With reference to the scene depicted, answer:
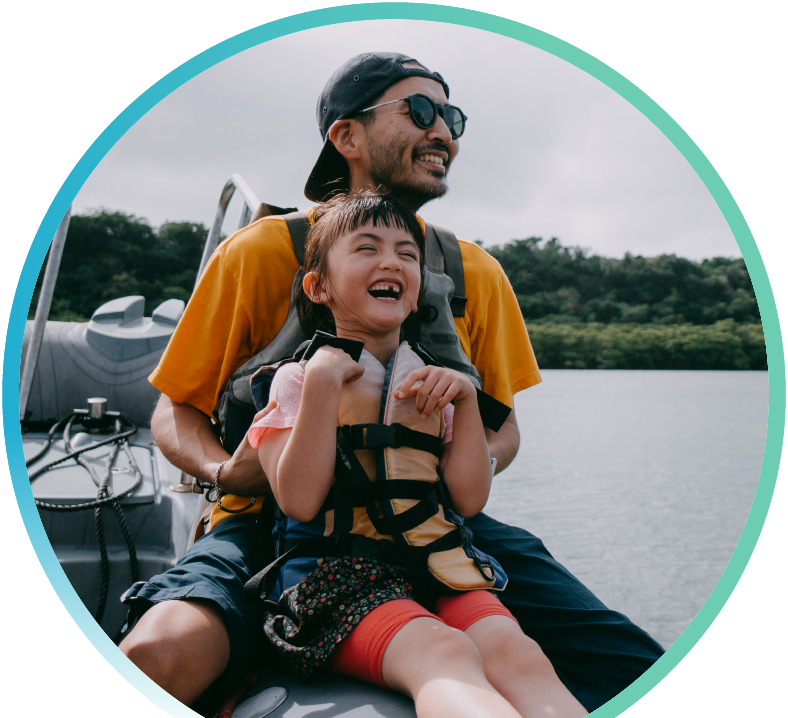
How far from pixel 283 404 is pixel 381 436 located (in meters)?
0.18

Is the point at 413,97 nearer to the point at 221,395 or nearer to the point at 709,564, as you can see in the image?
the point at 221,395

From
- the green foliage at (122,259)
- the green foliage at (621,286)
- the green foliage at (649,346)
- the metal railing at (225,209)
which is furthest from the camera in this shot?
the green foliage at (122,259)

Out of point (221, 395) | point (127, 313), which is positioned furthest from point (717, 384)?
point (221, 395)

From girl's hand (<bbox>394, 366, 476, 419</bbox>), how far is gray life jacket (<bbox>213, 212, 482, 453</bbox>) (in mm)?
213

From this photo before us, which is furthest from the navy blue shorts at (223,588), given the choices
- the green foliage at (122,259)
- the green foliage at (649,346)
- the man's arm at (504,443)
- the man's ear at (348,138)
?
the green foliage at (122,259)

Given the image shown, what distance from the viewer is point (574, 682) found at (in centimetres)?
114

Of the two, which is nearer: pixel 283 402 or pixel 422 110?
pixel 283 402

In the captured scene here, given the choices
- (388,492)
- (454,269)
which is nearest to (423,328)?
(454,269)

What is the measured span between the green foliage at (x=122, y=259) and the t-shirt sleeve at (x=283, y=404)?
42.7 ft

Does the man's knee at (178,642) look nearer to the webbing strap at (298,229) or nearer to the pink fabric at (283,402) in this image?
the pink fabric at (283,402)

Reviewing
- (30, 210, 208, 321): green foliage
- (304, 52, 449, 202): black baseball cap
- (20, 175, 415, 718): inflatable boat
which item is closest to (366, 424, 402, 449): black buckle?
(20, 175, 415, 718): inflatable boat

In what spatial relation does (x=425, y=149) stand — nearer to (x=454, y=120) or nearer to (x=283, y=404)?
(x=454, y=120)

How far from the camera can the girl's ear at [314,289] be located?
118cm

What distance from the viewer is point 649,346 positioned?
43.3 feet
